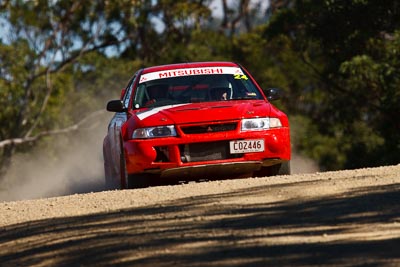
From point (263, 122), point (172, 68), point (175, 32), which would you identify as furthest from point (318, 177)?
point (175, 32)

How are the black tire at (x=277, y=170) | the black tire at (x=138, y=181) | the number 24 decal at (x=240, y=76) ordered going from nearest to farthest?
the black tire at (x=138, y=181), the black tire at (x=277, y=170), the number 24 decal at (x=240, y=76)

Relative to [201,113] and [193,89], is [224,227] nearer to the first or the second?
[201,113]

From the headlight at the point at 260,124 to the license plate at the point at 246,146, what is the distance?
131 mm

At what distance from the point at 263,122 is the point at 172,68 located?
1969 mm

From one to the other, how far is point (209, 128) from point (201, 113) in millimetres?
213

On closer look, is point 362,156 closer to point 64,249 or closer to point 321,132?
point 321,132

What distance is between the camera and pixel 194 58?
50.4 meters

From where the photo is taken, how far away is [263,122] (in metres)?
12.7

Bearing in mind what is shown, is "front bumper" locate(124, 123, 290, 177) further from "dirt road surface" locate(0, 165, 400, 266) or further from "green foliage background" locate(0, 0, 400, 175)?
"green foliage background" locate(0, 0, 400, 175)

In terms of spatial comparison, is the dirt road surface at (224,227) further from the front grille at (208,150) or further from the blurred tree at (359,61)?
the blurred tree at (359,61)

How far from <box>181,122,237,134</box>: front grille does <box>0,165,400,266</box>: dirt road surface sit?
133cm

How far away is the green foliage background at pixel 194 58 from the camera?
34.0m

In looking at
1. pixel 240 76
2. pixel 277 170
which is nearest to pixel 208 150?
pixel 277 170

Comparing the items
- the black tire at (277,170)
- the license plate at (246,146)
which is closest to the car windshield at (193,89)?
the black tire at (277,170)
